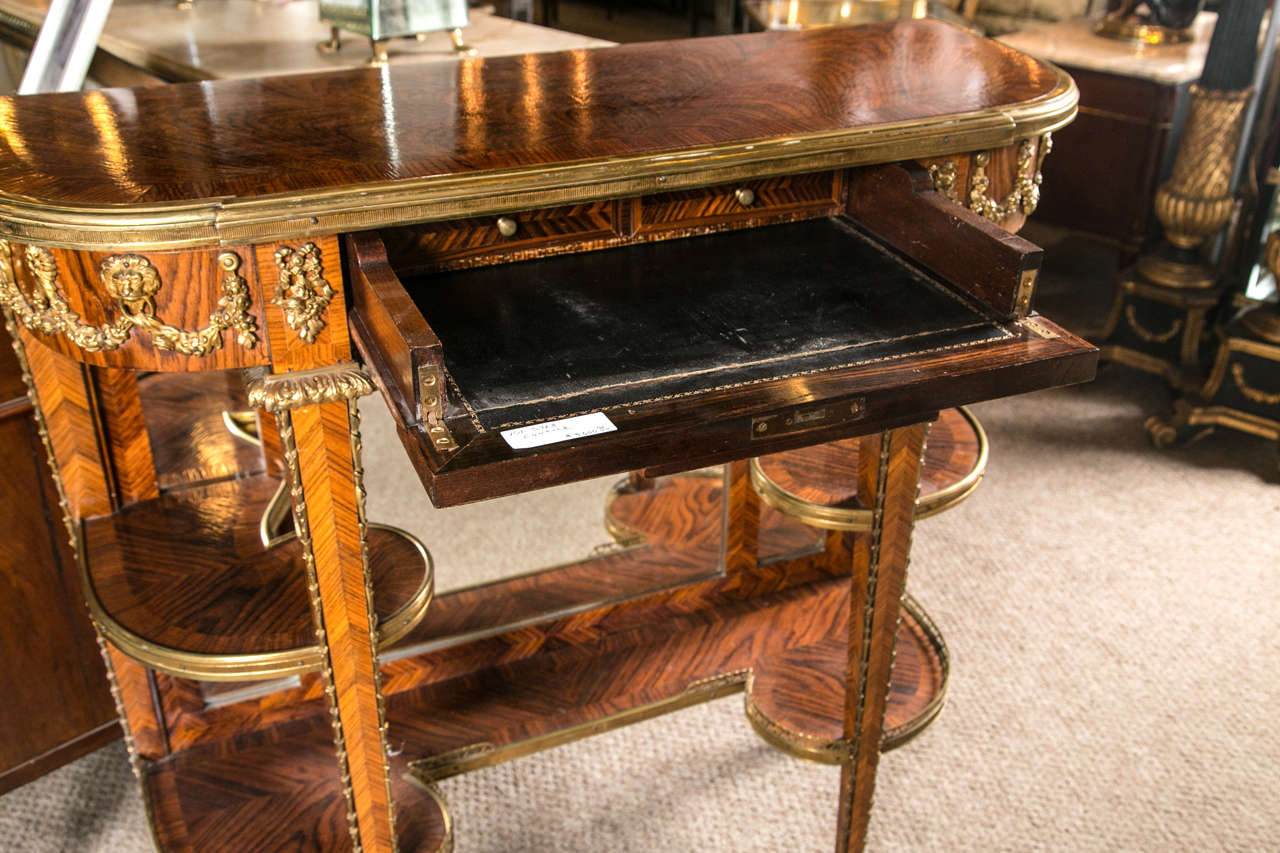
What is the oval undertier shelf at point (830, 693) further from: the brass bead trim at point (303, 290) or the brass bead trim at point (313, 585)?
the brass bead trim at point (303, 290)

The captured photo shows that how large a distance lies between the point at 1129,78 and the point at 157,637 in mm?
2912

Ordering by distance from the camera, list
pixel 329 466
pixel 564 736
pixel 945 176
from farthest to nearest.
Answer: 1. pixel 564 736
2. pixel 945 176
3. pixel 329 466

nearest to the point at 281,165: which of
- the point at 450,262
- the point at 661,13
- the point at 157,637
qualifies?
the point at 450,262

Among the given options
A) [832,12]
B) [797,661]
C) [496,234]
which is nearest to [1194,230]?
[832,12]

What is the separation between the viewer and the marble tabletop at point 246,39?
2889mm

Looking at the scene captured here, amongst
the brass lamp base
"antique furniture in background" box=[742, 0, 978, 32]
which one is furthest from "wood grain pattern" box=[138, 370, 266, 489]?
the brass lamp base

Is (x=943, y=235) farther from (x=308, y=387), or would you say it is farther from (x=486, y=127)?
(x=308, y=387)

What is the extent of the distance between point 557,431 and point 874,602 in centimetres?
81

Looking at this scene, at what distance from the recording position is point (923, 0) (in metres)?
3.89

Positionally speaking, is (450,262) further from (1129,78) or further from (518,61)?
(1129,78)

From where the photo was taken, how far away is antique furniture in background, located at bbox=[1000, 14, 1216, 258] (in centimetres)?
337

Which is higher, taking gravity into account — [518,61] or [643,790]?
[518,61]

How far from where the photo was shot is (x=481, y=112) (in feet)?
5.46

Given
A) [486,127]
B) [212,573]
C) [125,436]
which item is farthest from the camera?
[125,436]
